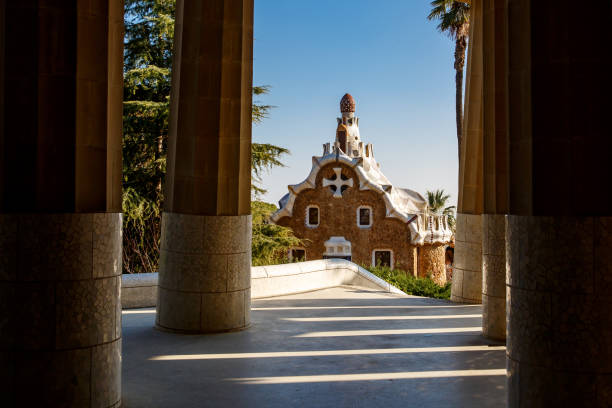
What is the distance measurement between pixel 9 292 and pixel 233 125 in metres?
4.88

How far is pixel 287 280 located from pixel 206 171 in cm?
568

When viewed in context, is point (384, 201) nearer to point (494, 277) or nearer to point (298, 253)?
point (298, 253)

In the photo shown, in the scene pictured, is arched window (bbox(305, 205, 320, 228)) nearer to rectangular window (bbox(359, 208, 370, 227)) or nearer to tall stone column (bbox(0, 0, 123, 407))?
rectangular window (bbox(359, 208, 370, 227))

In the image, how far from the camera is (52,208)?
4594 mm

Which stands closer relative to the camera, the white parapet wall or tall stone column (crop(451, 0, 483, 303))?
the white parapet wall

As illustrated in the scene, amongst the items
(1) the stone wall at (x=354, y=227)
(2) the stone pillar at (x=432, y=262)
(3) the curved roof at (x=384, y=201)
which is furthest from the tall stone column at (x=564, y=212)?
(2) the stone pillar at (x=432, y=262)

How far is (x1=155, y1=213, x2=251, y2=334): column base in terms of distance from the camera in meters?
8.65

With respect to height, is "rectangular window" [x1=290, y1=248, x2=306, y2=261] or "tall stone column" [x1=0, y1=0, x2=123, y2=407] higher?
"tall stone column" [x1=0, y1=0, x2=123, y2=407]

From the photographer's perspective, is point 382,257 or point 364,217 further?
point 382,257

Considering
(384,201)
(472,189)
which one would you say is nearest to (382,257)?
(384,201)

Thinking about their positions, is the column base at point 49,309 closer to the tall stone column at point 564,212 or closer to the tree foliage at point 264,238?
the tall stone column at point 564,212

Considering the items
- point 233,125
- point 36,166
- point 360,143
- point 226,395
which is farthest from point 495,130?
point 360,143

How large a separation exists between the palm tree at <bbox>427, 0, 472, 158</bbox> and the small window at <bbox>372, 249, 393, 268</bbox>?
1011cm

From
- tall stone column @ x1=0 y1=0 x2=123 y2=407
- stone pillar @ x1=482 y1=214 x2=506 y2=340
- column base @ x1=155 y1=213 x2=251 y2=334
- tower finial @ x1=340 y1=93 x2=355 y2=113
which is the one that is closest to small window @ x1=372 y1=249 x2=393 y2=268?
tower finial @ x1=340 y1=93 x2=355 y2=113
